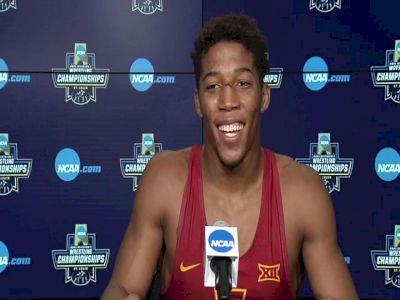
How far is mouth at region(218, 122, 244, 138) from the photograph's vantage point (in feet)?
4.40

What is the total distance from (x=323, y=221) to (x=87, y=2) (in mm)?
1483

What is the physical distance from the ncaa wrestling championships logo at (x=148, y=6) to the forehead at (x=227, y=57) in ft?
3.75

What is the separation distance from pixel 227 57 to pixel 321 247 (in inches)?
18.5

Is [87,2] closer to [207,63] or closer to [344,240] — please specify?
[207,63]

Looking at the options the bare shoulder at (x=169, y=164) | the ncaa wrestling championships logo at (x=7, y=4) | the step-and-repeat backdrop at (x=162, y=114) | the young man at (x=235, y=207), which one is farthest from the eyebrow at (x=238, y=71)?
the ncaa wrestling championships logo at (x=7, y=4)

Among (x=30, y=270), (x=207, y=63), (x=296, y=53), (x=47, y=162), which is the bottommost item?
(x=30, y=270)

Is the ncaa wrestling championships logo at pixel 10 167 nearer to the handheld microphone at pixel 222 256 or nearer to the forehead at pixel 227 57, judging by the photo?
the forehead at pixel 227 57

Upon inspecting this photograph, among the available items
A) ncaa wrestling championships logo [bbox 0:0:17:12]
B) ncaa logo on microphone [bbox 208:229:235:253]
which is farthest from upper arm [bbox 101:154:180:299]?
ncaa wrestling championships logo [bbox 0:0:17:12]

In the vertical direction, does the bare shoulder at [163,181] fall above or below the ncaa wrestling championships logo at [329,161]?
below

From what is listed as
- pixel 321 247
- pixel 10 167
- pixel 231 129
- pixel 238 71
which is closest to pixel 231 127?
pixel 231 129

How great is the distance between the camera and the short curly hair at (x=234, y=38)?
1377mm

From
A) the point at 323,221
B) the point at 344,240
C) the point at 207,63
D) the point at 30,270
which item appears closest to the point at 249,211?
the point at 323,221

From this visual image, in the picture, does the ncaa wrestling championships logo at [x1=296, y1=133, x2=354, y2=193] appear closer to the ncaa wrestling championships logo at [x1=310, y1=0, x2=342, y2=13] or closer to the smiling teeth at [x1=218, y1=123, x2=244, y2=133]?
the ncaa wrestling championships logo at [x1=310, y1=0, x2=342, y2=13]

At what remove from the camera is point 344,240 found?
2451 mm
